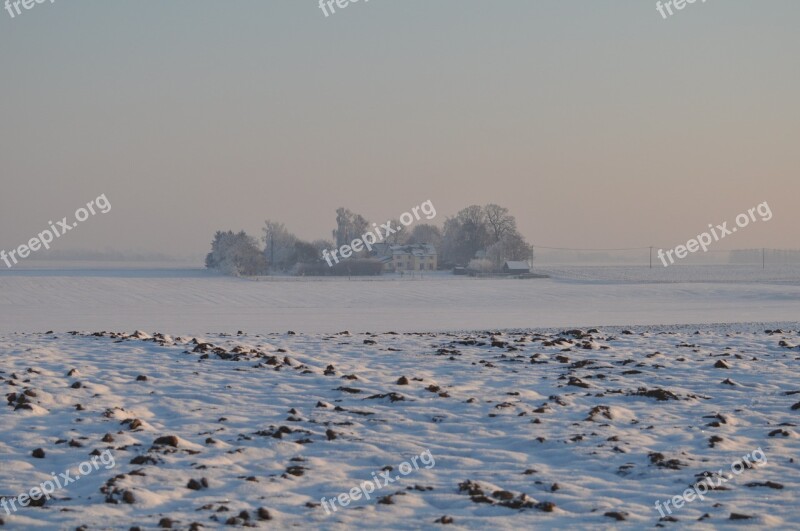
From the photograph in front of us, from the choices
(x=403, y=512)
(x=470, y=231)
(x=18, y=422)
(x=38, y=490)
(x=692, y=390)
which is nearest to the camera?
(x=403, y=512)

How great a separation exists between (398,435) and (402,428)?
0.35 m

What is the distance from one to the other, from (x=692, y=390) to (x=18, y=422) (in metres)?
9.72

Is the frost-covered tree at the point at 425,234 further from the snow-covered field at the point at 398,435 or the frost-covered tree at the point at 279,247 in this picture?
the snow-covered field at the point at 398,435

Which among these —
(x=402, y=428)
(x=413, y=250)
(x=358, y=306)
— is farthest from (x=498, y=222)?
(x=402, y=428)

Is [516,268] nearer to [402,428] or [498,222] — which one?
[498,222]

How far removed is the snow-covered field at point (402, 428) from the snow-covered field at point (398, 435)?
3cm

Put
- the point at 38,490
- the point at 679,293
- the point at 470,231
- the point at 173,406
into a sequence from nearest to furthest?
the point at 38,490, the point at 173,406, the point at 679,293, the point at 470,231

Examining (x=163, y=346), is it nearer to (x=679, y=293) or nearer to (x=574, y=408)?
(x=574, y=408)

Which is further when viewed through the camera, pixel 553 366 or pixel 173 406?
pixel 553 366

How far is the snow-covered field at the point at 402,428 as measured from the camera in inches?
288

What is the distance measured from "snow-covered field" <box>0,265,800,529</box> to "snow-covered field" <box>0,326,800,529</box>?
3cm

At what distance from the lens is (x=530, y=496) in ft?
25.1

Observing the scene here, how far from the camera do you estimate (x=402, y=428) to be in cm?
1028

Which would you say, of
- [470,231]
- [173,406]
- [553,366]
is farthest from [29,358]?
[470,231]
